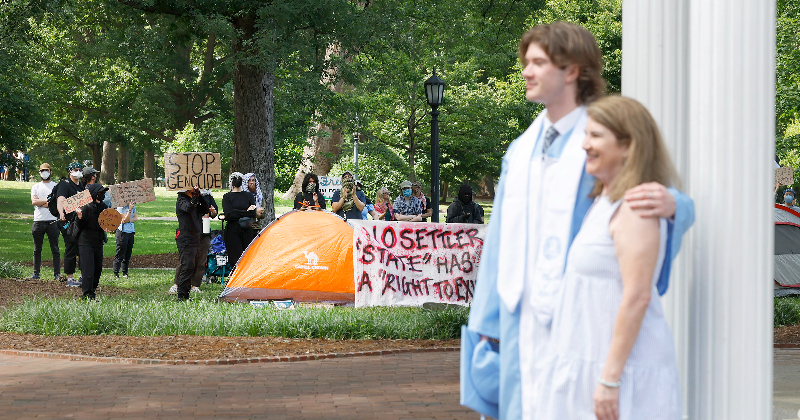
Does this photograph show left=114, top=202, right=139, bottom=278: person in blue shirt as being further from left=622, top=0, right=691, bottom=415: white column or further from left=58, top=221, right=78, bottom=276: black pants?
left=622, top=0, right=691, bottom=415: white column

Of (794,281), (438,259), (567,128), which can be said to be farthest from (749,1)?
(794,281)

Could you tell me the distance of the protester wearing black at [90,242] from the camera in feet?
39.2

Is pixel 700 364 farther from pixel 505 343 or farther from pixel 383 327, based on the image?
pixel 383 327

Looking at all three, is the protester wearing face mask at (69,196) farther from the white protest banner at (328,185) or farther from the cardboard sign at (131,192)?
the white protest banner at (328,185)

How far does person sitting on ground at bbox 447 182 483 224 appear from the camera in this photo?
14.4m

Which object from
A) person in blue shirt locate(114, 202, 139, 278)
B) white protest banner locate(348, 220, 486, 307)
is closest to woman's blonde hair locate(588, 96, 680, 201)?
white protest banner locate(348, 220, 486, 307)

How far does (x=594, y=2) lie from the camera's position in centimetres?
3684

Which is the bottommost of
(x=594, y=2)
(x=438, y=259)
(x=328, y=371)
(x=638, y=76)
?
(x=328, y=371)

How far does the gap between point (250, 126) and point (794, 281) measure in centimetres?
1080

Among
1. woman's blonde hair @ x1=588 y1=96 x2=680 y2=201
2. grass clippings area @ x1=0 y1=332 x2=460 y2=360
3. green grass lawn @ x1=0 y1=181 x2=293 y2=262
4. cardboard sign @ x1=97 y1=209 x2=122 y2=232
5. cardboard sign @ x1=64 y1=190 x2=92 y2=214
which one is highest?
woman's blonde hair @ x1=588 y1=96 x2=680 y2=201

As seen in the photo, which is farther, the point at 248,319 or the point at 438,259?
the point at 438,259

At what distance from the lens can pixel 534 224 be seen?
9.52 feet

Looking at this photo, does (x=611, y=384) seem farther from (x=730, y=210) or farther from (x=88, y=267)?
(x=88, y=267)

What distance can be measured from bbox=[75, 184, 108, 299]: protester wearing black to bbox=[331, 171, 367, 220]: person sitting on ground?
146 inches
